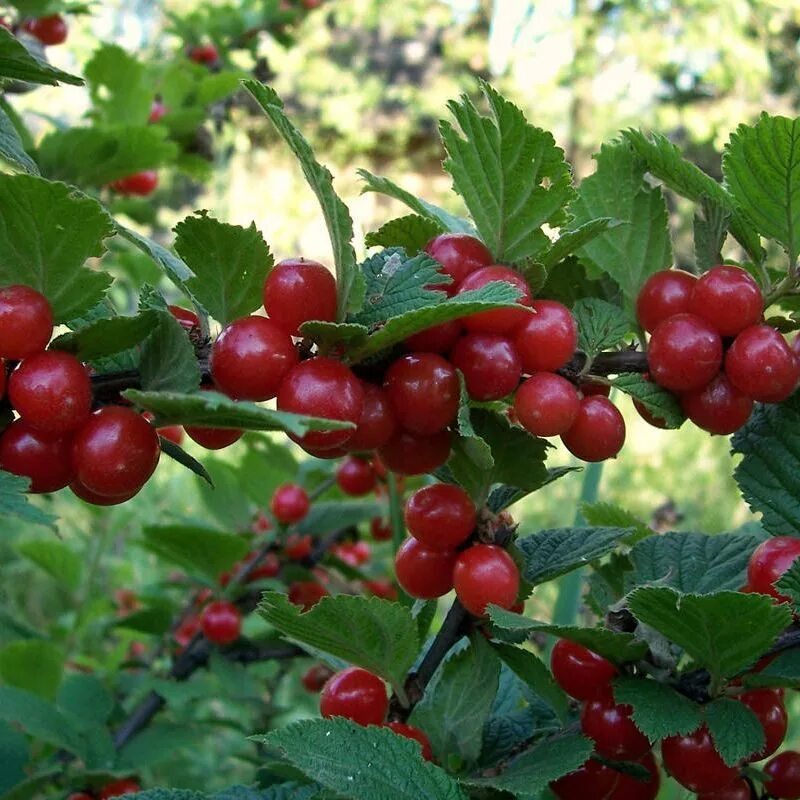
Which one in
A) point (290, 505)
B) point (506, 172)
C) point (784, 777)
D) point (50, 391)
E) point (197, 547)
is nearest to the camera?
point (50, 391)

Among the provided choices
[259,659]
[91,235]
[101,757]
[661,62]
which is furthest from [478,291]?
[661,62]

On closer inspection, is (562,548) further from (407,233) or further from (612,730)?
(407,233)

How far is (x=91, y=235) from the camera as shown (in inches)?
18.4

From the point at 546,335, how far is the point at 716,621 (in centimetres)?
19

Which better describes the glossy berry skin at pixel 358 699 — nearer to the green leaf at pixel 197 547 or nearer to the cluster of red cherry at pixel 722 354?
the cluster of red cherry at pixel 722 354

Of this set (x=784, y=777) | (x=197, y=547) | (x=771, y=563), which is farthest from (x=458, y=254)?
(x=197, y=547)

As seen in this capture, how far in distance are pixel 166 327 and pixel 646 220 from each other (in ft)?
1.10

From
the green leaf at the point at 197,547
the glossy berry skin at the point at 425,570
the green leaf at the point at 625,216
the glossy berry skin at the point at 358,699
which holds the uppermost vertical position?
the green leaf at the point at 625,216

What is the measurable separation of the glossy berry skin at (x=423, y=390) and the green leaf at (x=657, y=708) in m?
0.20

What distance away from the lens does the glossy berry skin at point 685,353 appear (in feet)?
1.88

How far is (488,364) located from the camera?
1.70ft

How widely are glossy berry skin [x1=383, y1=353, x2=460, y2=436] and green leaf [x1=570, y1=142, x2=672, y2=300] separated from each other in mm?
191

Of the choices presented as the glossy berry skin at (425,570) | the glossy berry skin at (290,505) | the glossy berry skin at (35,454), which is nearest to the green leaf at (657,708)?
the glossy berry skin at (425,570)

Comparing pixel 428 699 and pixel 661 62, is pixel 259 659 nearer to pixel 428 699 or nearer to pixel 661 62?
pixel 428 699
